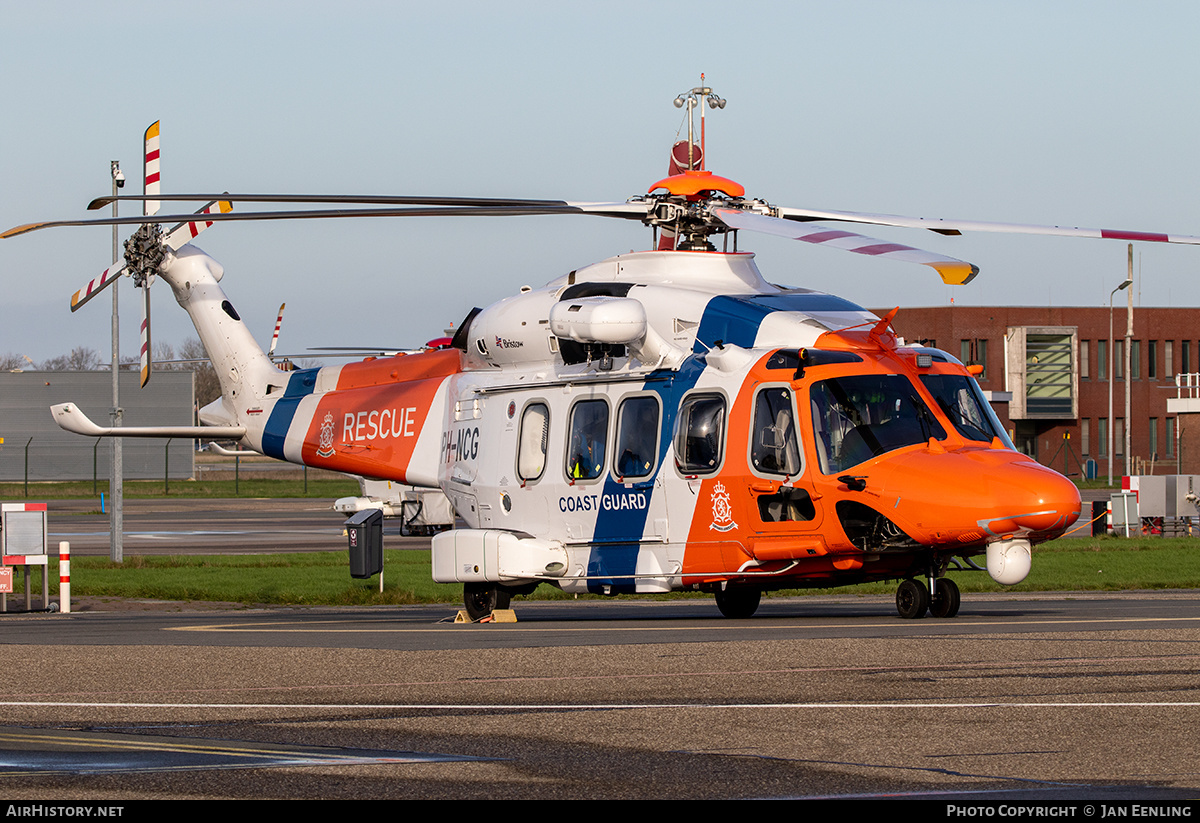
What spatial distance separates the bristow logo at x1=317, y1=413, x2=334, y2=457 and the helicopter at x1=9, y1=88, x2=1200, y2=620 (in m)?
1.69

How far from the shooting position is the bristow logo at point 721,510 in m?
15.0

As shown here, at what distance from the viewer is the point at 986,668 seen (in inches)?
408

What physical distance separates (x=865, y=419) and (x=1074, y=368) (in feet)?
219

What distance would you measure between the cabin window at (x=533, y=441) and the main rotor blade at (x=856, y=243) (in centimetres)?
306

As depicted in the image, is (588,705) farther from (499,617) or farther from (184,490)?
(184,490)

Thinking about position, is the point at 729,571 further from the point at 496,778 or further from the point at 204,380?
the point at 204,380

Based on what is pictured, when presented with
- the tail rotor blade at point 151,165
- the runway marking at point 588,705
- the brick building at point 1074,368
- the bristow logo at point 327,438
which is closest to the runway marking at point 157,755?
the runway marking at point 588,705

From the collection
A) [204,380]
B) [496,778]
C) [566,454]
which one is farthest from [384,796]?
[204,380]

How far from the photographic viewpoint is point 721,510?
1507 centimetres

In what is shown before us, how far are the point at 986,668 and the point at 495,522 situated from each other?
8.11m

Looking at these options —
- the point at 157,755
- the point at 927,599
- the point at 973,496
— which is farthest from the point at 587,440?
the point at 157,755

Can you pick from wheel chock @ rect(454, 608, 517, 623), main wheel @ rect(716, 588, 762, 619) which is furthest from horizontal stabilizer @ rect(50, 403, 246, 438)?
main wheel @ rect(716, 588, 762, 619)

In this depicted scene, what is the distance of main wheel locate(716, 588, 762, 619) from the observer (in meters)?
17.3

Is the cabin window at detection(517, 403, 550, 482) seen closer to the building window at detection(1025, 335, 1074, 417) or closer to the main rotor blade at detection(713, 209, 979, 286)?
the main rotor blade at detection(713, 209, 979, 286)
